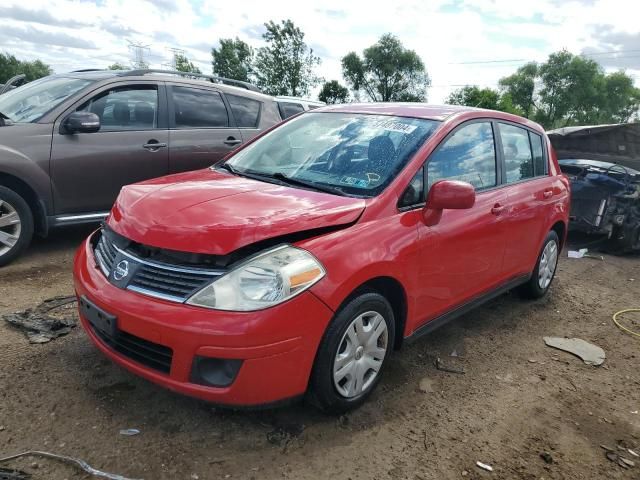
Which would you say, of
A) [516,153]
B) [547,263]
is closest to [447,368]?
[516,153]

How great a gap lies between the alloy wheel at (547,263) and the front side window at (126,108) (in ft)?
13.5

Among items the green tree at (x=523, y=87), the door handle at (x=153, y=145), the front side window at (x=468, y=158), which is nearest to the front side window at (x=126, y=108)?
the door handle at (x=153, y=145)

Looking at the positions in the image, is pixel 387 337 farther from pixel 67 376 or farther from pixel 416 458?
pixel 67 376

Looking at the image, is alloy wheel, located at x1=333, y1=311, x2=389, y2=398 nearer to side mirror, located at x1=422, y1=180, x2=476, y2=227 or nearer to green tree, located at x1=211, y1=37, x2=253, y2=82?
side mirror, located at x1=422, y1=180, x2=476, y2=227

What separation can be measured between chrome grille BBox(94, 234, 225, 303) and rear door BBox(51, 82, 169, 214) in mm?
2710

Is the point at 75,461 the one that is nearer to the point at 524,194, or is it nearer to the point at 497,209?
the point at 497,209

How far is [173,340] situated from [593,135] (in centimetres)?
893

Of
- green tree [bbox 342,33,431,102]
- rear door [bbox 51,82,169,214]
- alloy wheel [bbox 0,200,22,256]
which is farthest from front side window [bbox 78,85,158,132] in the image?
green tree [bbox 342,33,431,102]

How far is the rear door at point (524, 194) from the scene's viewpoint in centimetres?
399

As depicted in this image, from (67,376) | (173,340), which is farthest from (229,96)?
(173,340)

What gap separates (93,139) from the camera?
16.4 feet

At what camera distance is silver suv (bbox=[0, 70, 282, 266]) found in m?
4.60

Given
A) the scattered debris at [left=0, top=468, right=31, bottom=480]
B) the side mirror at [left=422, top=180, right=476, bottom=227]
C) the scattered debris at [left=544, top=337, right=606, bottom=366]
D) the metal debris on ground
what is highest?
the side mirror at [left=422, top=180, right=476, bottom=227]

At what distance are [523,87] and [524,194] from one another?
7895 centimetres
